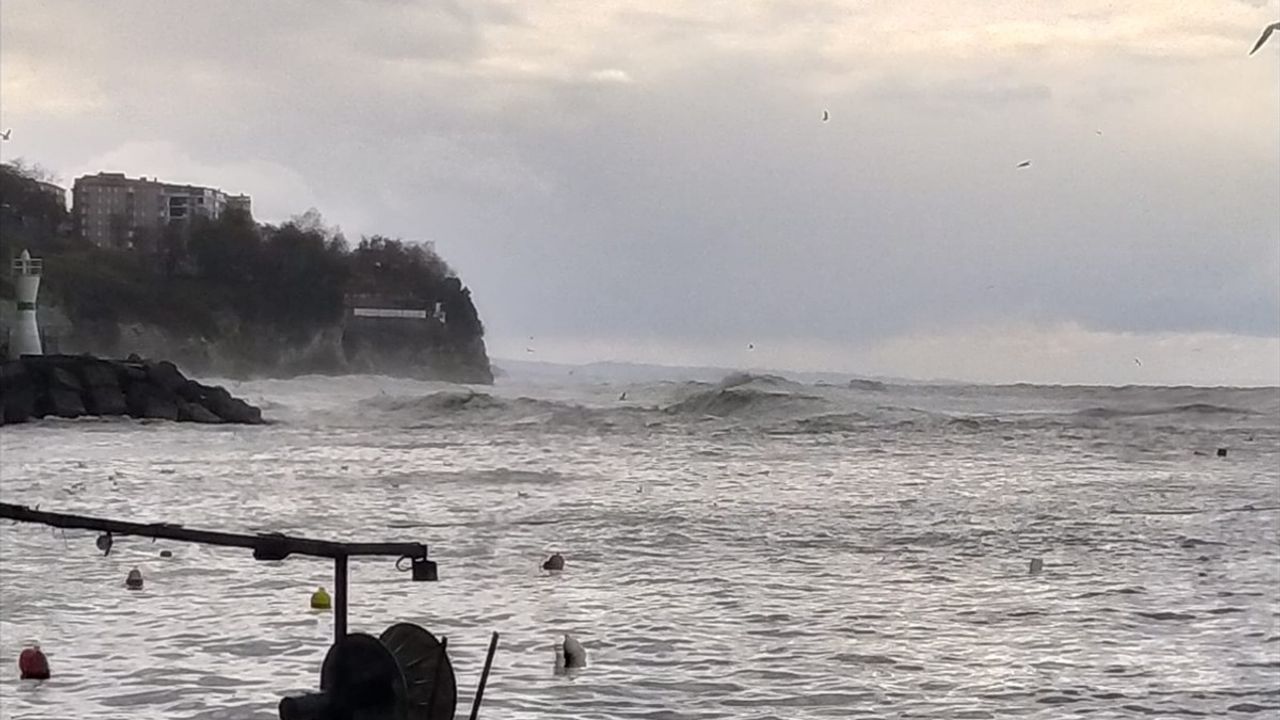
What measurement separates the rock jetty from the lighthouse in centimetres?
387

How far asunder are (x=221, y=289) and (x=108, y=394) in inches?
516

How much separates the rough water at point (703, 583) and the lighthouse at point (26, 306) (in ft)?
55.0

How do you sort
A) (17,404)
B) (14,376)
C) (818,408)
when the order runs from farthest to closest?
(14,376) < (17,404) < (818,408)

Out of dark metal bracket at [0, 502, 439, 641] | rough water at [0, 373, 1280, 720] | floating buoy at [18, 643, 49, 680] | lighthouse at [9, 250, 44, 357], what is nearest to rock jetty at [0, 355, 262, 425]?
lighthouse at [9, 250, 44, 357]

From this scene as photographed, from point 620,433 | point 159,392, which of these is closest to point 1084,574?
point 620,433

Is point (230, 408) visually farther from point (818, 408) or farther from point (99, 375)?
point (818, 408)

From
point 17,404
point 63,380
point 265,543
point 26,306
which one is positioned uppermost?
point 26,306

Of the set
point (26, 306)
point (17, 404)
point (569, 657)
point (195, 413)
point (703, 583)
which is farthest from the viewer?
point (26, 306)

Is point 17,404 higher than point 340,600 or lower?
lower

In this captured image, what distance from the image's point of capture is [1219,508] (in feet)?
34.1

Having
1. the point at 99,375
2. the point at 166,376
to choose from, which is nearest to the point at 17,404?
the point at 99,375

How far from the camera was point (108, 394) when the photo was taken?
2794cm

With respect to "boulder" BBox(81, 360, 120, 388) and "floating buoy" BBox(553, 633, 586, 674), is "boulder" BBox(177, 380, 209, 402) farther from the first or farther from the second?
"floating buoy" BBox(553, 633, 586, 674)

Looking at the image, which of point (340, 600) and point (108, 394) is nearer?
point (340, 600)
